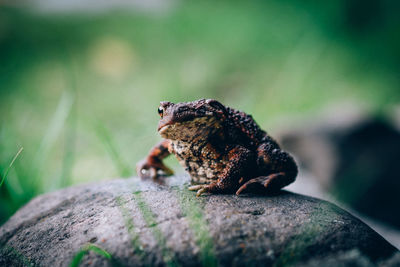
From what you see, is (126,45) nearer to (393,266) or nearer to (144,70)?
(144,70)

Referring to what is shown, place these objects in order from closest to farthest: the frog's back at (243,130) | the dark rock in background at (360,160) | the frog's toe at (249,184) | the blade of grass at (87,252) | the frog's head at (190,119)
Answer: the blade of grass at (87,252)
the frog's head at (190,119)
the frog's toe at (249,184)
the frog's back at (243,130)
the dark rock in background at (360,160)

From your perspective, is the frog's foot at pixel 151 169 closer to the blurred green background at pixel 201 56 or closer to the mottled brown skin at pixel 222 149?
the mottled brown skin at pixel 222 149

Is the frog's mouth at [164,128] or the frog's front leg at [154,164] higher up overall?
the frog's mouth at [164,128]

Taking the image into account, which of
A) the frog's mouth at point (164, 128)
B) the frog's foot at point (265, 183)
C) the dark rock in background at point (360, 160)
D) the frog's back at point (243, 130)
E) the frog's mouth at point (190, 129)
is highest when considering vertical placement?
the frog's mouth at point (164, 128)

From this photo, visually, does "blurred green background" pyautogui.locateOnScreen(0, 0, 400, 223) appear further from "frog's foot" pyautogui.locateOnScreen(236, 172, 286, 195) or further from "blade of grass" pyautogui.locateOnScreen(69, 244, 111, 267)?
"blade of grass" pyautogui.locateOnScreen(69, 244, 111, 267)

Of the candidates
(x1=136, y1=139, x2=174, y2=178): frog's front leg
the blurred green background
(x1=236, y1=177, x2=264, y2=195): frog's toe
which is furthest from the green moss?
the blurred green background

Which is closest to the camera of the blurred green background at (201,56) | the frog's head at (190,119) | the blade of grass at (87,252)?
the blade of grass at (87,252)

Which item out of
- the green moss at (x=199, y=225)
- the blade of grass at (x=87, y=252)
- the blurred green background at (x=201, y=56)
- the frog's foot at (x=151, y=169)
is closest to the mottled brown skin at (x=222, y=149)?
the green moss at (x=199, y=225)
